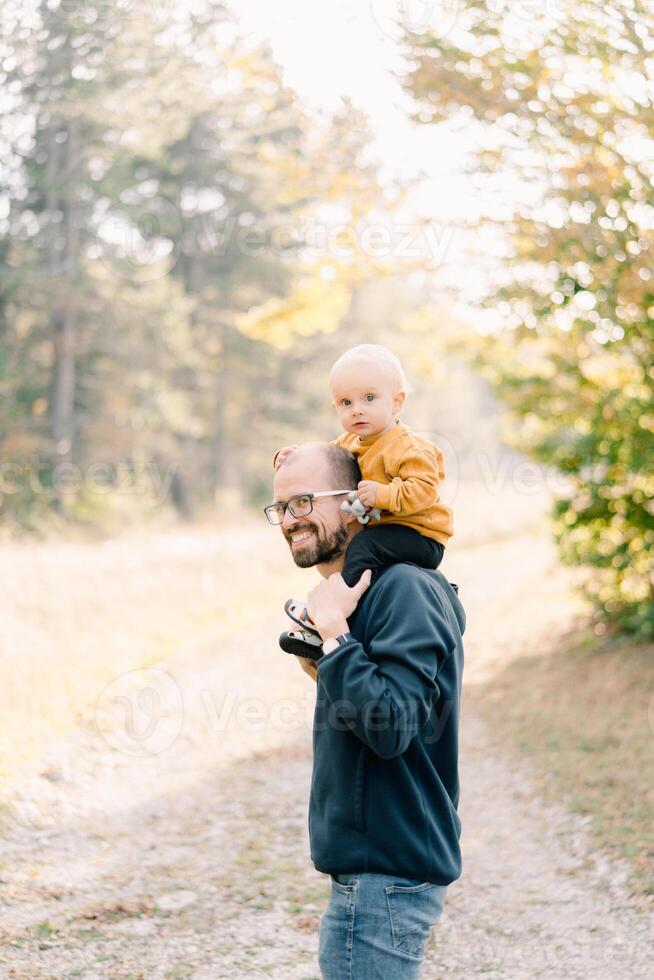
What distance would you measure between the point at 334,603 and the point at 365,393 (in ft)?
1.83

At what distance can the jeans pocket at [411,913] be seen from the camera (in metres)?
2.31

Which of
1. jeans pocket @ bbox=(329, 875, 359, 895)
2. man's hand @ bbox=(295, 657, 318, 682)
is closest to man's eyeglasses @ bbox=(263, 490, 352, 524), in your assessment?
man's hand @ bbox=(295, 657, 318, 682)

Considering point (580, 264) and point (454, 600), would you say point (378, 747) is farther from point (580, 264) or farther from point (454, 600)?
point (580, 264)

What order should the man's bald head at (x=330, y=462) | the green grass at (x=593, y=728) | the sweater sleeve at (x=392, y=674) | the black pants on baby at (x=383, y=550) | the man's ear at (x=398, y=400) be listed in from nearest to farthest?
the sweater sleeve at (x=392, y=674)
the black pants on baby at (x=383, y=550)
the man's bald head at (x=330, y=462)
the man's ear at (x=398, y=400)
the green grass at (x=593, y=728)

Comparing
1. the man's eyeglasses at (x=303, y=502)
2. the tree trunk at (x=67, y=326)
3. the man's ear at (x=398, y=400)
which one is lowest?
the tree trunk at (x=67, y=326)

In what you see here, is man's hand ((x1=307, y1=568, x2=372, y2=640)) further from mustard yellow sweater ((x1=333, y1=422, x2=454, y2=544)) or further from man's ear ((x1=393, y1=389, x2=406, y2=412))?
man's ear ((x1=393, y1=389, x2=406, y2=412))

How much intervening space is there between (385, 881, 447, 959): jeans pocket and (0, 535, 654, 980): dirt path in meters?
1.70

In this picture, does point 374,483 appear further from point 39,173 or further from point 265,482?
point 265,482

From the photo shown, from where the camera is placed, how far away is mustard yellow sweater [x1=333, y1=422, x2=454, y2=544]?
2.41 meters

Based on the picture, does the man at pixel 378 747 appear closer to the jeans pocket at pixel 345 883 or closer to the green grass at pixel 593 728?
the jeans pocket at pixel 345 883

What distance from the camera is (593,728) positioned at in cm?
692

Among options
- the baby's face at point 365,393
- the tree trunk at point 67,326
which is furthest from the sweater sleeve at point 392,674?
the tree trunk at point 67,326

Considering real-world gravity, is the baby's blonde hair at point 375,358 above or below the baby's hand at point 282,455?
above

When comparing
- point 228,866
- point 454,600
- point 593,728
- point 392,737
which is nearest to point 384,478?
point 454,600
